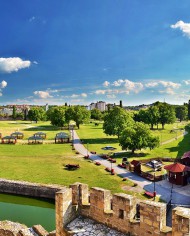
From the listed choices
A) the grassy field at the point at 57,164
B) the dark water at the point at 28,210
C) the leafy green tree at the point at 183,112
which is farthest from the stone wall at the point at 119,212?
the leafy green tree at the point at 183,112

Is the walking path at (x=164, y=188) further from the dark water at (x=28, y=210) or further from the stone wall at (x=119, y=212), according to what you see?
the stone wall at (x=119, y=212)

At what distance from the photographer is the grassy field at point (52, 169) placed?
29.9 meters

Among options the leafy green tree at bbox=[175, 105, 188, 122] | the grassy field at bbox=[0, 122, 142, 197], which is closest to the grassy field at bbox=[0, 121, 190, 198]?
the grassy field at bbox=[0, 122, 142, 197]

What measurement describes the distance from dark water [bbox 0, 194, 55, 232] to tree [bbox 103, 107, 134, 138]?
110ft

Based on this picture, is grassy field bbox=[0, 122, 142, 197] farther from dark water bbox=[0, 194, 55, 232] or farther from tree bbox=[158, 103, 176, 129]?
tree bbox=[158, 103, 176, 129]

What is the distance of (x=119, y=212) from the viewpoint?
813 centimetres

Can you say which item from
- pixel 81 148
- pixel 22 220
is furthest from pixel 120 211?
pixel 81 148

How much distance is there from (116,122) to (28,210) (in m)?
37.1

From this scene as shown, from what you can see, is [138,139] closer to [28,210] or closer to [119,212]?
[28,210]

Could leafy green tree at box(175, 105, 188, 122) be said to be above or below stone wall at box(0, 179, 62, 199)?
above

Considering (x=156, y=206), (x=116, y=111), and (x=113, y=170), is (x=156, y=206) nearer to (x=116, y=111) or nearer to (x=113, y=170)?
(x=113, y=170)

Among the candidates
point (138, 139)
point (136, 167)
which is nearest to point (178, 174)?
point (136, 167)

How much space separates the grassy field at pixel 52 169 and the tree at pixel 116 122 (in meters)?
12.8

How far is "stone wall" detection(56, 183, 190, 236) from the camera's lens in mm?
6786
